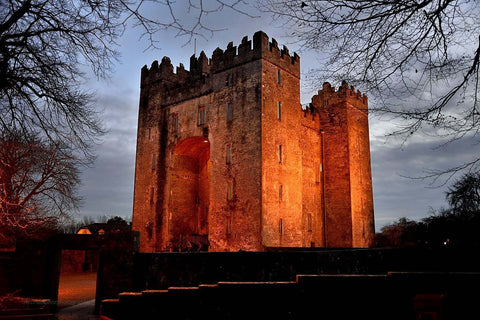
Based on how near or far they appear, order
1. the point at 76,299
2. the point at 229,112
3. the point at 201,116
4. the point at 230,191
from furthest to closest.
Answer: the point at 201,116, the point at 229,112, the point at 230,191, the point at 76,299

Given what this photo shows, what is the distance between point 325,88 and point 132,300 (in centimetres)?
2213

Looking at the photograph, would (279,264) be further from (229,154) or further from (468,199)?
(468,199)

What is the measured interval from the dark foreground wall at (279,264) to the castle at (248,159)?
767cm

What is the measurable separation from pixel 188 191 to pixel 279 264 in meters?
18.3

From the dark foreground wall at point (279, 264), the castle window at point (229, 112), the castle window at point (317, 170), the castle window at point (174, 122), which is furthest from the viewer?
the castle window at point (174, 122)

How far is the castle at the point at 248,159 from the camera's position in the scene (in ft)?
74.8

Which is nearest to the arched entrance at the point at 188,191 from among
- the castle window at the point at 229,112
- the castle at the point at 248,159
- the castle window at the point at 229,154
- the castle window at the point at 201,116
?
the castle at the point at 248,159

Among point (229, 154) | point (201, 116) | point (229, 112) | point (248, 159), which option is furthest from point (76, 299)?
point (229, 112)

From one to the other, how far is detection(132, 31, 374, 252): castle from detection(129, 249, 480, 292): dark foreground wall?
7671mm

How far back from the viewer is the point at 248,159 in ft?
75.2

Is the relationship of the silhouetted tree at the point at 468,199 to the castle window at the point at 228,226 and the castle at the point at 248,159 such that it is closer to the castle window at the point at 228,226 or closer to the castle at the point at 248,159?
the castle at the point at 248,159

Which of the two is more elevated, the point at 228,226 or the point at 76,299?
the point at 228,226

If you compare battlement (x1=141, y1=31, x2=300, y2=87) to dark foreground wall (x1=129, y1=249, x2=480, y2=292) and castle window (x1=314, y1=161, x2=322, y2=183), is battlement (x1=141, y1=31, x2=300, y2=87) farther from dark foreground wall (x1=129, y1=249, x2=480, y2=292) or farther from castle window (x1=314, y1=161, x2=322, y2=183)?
dark foreground wall (x1=129, y1=249, x2=480, y2=292)

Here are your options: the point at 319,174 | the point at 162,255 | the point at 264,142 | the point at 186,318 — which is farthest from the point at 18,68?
the point at 319,174
